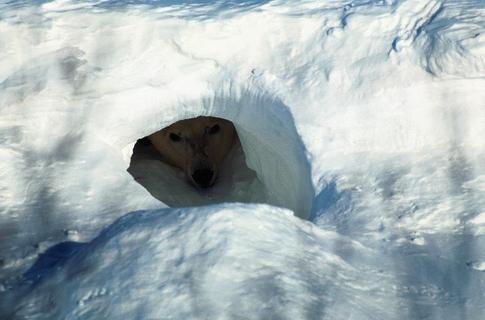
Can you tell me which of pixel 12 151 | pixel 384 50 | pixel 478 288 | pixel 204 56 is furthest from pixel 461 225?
pixel 12 151

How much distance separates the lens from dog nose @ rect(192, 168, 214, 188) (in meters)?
5.13

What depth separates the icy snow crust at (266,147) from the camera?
1.88 m

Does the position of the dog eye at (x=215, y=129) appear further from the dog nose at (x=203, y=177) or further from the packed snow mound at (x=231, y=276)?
the packed snow mound at (x=231, y=276)

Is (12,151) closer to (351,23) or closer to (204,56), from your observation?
(204,56)

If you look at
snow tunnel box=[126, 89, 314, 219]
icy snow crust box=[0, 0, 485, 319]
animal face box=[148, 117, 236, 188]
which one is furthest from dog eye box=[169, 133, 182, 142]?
icy snow crust box=[0, 0, 485, 319]

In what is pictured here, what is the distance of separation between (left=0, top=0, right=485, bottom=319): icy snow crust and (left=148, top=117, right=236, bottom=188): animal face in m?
2.06

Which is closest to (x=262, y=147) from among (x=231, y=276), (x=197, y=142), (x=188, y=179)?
(x=231, y=276)

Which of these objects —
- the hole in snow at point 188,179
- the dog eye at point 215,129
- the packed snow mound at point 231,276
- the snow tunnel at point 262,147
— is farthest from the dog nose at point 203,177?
the packed snow mound at point 231,276

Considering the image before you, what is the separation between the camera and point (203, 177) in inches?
204

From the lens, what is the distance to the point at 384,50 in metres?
2.78

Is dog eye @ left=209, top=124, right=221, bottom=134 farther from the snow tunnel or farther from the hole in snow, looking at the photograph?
the snow tunnel

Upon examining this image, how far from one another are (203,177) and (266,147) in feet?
6.04

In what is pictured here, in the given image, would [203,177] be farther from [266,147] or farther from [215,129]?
[266,147]

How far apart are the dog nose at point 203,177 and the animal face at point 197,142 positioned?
0.21ft
